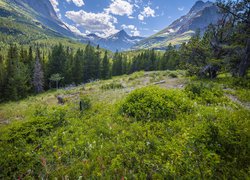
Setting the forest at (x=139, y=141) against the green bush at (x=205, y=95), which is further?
the green bush at (x=205, y=95)

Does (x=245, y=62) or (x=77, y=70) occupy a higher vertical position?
(x=245, y=62)

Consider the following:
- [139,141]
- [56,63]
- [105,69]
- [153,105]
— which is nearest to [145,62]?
[105,69]

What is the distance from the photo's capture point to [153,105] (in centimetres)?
722

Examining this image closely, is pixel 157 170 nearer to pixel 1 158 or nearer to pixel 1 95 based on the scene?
pixel 1 158

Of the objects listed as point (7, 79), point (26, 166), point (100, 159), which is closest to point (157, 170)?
point (100, 159)

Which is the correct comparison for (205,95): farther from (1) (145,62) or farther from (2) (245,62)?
(1) (145,62)

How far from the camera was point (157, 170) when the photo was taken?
12.4 feet

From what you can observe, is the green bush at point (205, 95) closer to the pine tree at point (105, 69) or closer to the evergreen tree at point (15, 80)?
the evergreen tree at point (15, 80)

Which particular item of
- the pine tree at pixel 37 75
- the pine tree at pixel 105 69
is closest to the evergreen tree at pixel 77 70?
the pine tree at pixel 37 75

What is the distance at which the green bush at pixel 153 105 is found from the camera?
6.81 meters

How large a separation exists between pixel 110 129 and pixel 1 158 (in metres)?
3.49

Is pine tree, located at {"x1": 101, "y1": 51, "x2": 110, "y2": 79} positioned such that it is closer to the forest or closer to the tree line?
the tree line

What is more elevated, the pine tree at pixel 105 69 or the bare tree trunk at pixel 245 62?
the bare tree trunk at pixel 245 62

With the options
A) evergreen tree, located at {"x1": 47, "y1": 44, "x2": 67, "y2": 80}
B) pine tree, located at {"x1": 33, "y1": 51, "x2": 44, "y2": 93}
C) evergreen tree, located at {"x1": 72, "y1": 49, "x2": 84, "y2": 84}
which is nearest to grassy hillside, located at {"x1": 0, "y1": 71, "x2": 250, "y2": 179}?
pine tree, located at {"x1": 33, "y1": 51, "x2": 44, "y2": 93}
